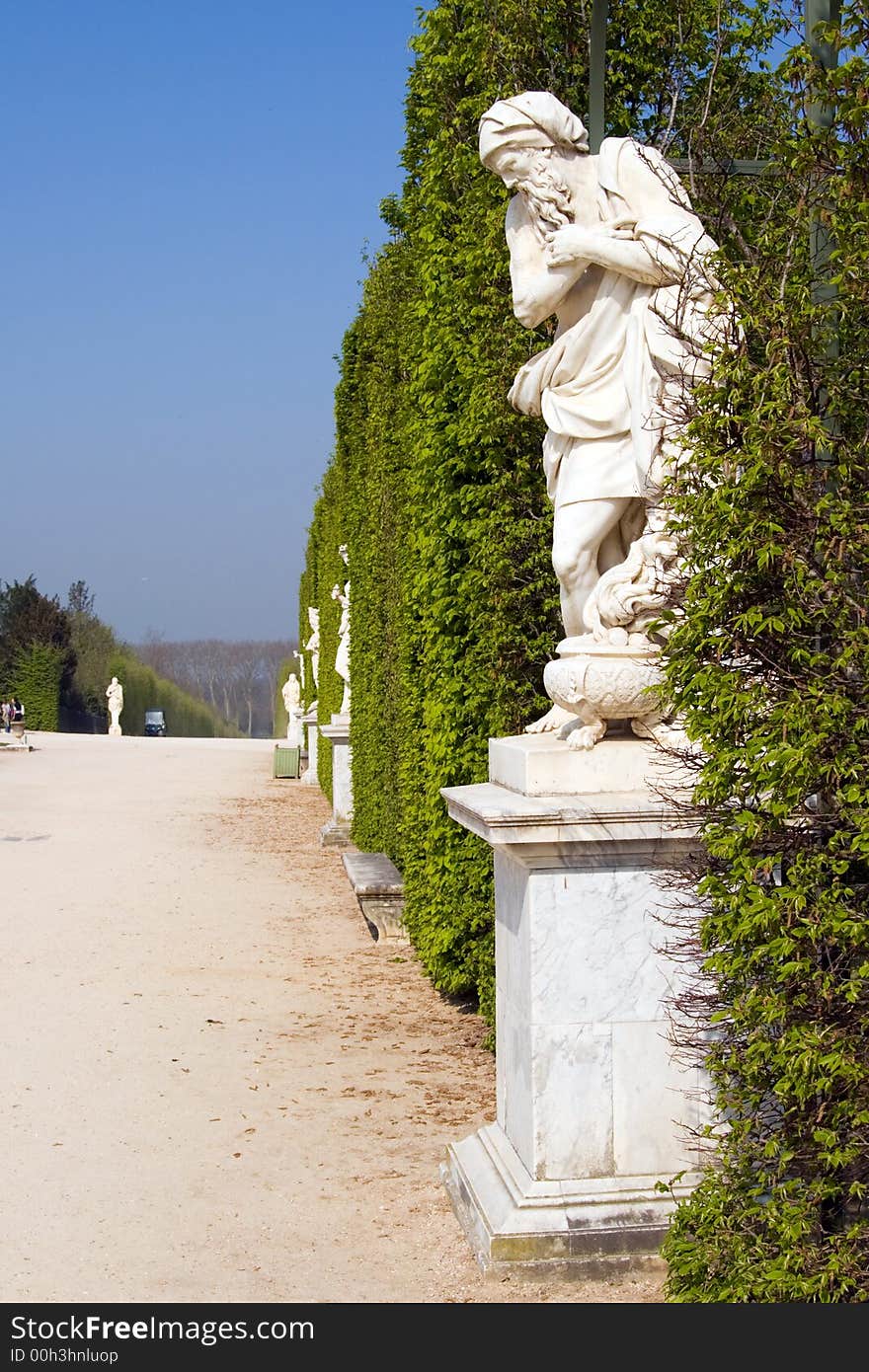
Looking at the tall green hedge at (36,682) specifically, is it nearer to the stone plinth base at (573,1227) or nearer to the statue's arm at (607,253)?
the statue's arm at (607,253)

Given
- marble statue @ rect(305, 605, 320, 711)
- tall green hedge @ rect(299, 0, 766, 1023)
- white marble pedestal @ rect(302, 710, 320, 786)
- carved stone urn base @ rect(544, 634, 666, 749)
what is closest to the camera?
carved stone urn base @ rect(544, 634, 666, 749)

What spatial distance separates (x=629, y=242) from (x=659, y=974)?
2155mm

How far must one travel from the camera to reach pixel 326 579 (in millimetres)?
20016

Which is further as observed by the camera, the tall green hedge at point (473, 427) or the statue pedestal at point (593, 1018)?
the tall green hedge at point (473, 427)

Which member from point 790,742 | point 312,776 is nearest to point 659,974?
point 790,742

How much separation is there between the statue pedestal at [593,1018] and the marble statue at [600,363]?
0.26m

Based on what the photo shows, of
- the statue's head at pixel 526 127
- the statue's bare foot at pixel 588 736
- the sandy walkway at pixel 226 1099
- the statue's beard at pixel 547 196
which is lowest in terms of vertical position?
the sandy walkway at pixel 226 1099

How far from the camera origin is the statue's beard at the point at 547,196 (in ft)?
13.9

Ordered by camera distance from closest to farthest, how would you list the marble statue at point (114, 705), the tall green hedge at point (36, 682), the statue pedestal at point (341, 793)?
the statue pedestal at point (341, 793), the marble statue at point (114, 705), the tall green hedge at point (36, 682)

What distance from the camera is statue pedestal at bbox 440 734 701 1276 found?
3803 mm

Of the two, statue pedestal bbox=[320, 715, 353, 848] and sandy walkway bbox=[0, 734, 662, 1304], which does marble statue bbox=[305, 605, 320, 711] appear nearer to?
statue pedestal bbox=[320, 715, 353, 848]

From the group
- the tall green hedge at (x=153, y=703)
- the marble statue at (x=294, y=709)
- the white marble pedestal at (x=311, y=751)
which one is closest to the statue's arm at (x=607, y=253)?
the white marble pedestal at (x=311, y=751)

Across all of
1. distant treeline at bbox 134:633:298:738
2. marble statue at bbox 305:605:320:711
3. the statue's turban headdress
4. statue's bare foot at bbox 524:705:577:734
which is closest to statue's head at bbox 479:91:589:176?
the statue's turban headdress

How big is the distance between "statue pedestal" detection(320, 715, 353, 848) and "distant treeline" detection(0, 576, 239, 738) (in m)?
29.3
